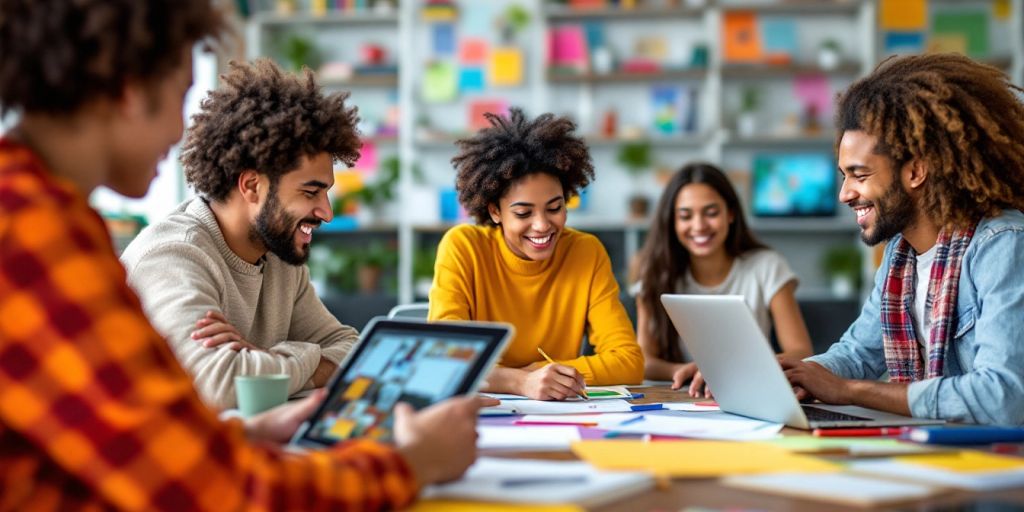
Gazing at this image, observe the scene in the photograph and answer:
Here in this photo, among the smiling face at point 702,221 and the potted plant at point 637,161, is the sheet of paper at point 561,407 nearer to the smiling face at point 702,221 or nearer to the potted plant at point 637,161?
the smiling face at point 702,221

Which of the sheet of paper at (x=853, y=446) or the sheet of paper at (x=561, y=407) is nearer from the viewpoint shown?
the sheet of paper at (x=853, y=446)

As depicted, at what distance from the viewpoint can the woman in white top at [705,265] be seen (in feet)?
9.83

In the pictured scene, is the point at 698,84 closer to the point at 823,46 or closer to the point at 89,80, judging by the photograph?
the point at 823,46

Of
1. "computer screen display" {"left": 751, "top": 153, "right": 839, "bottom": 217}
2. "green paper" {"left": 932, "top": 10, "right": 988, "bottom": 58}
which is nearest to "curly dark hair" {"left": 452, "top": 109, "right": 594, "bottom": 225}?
"computer screen display" {"left": 751, "top": 153, "right": 839, "bottom": 217}

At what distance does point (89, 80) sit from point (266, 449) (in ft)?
1.19

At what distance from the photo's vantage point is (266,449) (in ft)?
2.81

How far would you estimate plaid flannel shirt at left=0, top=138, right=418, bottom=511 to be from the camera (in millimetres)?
742

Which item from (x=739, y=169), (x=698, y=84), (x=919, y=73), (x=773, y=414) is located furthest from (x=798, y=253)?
(x=773, y=414)

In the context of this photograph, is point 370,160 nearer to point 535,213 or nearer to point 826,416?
point 535,213

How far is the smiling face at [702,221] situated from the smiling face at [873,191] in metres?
1.16

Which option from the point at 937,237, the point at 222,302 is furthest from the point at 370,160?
the point at 937,237

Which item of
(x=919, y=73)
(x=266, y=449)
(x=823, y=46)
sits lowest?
(x=266, y=449)

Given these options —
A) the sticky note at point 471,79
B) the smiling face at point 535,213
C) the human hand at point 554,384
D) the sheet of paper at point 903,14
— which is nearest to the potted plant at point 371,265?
the sticky note at point 471,79

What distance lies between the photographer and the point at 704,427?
1441 millimetres
